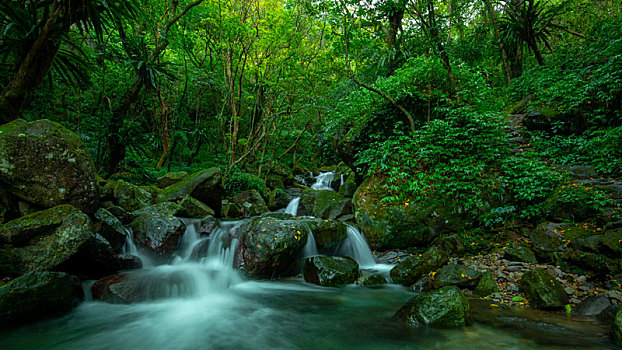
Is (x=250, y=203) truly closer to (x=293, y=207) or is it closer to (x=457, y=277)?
(x=293, y=207)

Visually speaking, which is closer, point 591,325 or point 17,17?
point 591,325

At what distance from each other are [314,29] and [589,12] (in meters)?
12.7

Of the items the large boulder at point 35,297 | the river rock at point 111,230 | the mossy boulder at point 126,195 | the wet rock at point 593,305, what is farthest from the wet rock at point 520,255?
the mossy boulder at point 126,195

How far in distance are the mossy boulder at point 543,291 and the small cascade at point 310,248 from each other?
3501 mm

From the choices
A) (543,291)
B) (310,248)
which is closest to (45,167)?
(310,248)

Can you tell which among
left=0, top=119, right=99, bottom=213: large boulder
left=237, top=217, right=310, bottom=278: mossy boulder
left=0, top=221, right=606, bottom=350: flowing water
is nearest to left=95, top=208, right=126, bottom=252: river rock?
left=0, top=119, right=99, bottom=213: large boulder

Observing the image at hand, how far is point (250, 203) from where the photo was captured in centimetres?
973

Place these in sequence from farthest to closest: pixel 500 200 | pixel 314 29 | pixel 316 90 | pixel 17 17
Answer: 1. pixel 316 90
2. pixel 314 29
3. pixel 500 200
4. pixel 17 17

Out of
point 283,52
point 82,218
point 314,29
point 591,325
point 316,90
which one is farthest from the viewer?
point 316,90

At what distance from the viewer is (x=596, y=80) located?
22.3 feet

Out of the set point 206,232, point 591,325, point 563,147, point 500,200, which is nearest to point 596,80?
point 563,147

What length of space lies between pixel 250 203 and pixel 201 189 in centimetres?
218

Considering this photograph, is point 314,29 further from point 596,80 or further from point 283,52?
point 596,80

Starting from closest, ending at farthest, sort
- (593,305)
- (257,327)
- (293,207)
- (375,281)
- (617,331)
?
(617,331), (593,305), (257,327), (375,281), (293,207)
